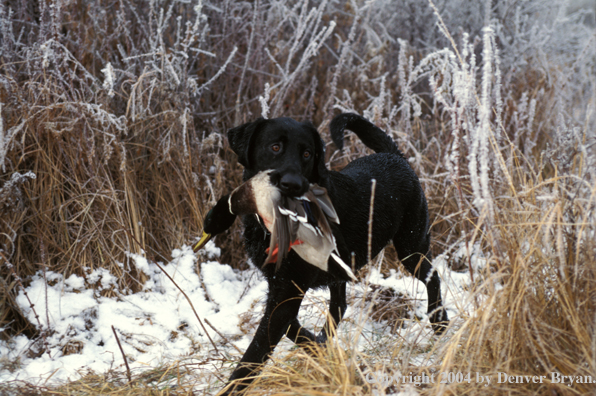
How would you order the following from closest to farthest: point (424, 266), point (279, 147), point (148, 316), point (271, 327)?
1. point (271, 327)
2. point (279, 147)
3. point (424, 266)
4. point (148, 316)

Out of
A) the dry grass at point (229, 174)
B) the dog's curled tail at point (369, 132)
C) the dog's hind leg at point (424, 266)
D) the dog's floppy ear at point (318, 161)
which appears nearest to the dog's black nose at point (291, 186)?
the dog's floppy ear at point (318, 161)

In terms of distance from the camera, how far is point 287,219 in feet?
5.80

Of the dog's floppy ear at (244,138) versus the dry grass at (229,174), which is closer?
the dry grass at (229,174)

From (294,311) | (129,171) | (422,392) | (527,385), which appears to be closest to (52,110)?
(129,171)

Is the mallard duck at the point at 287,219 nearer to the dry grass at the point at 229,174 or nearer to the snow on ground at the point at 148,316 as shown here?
the dry grass at the point at 229,174

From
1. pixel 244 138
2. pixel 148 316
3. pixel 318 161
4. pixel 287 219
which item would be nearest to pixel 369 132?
pixel 318 161

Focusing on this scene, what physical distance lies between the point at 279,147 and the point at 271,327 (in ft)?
2.54

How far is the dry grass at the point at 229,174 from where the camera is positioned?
1.61 m

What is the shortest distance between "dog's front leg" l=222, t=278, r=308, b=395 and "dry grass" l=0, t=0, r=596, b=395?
0.11 m

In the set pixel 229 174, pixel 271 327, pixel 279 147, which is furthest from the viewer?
pixel 229 174

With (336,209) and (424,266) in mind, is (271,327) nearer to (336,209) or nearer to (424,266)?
→ (336,209)

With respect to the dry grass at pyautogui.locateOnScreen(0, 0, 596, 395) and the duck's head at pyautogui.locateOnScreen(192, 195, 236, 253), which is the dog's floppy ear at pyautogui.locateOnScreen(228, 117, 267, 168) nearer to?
the duck's head at pyautogui.locateOnScreen(192, 195, 236, 253)

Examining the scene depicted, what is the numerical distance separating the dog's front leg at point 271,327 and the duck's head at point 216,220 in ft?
1.06

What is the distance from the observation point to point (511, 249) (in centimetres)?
171
